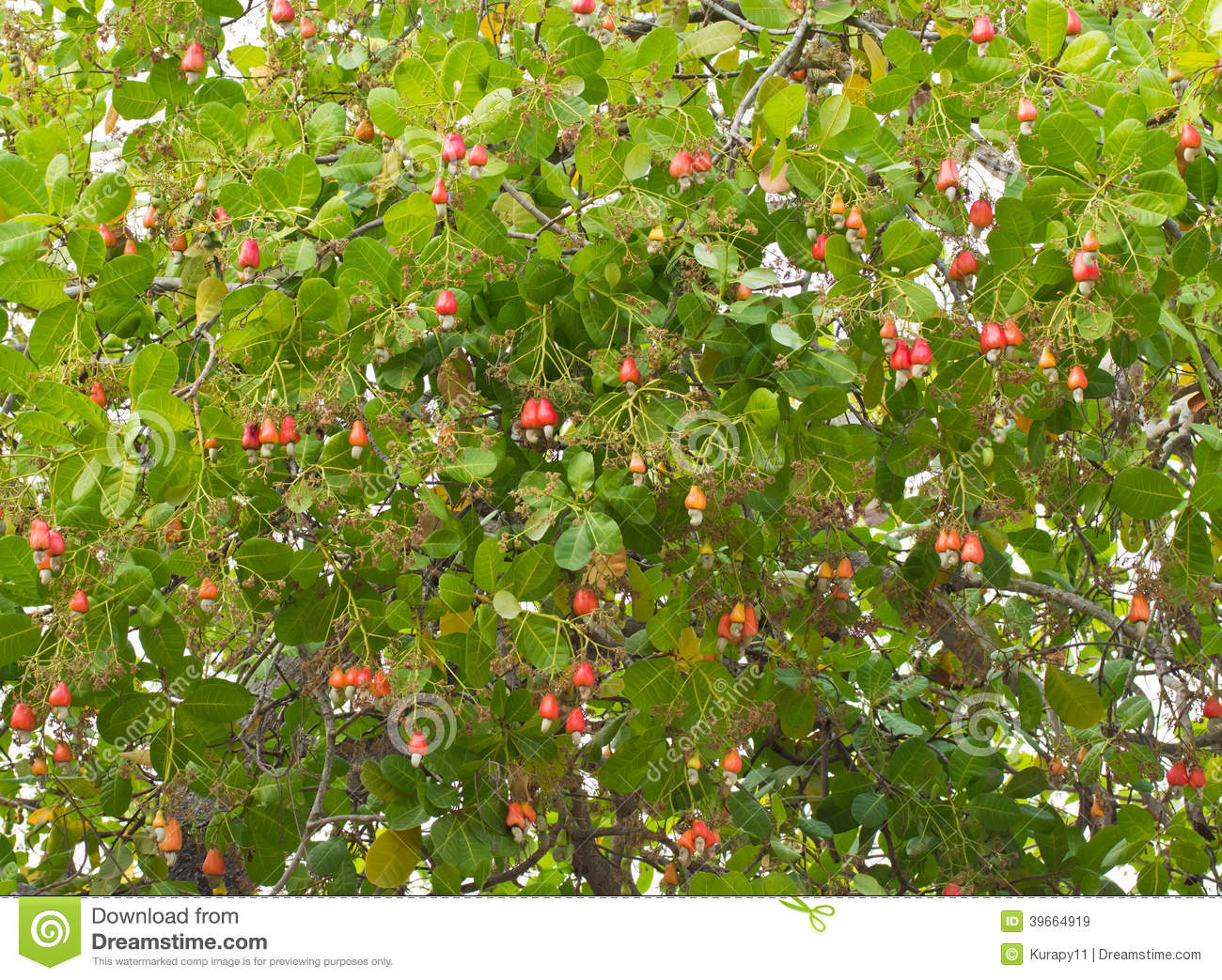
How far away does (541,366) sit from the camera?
2193 millimetres

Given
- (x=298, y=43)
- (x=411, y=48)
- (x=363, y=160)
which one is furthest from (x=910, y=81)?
(x=298, y=43)

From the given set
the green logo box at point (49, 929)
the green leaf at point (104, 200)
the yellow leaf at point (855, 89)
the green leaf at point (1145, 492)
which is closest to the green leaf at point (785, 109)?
the yellow leaf at point (855, 89)

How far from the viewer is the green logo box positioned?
8.10 ft

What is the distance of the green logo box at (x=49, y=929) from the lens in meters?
2.47

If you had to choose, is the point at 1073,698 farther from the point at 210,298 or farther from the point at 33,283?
the point at 33,283

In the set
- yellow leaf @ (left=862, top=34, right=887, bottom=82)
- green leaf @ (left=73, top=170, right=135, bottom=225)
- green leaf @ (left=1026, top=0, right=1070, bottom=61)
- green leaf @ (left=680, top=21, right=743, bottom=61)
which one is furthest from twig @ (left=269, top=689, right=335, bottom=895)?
green leaf @ (left=1026, top=0, right=1070, bottom=61)

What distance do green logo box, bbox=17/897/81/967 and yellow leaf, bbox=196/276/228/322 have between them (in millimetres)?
1349

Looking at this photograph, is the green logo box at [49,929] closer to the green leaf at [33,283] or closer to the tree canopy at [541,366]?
the tree canopy at [541,366]

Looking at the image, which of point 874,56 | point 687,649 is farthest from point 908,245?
point 687,649

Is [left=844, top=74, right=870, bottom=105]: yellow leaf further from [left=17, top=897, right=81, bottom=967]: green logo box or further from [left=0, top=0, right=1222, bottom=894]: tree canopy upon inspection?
[left=17, top=897, right=81, bottom=967]: green logo box

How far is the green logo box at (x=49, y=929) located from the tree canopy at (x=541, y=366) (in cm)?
23

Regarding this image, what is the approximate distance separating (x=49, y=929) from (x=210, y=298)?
145cm

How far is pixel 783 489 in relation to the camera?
2359 mm

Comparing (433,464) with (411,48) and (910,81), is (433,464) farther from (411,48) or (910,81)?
(910,81)
